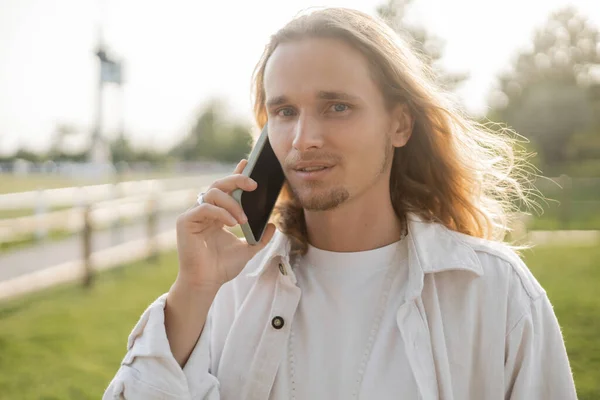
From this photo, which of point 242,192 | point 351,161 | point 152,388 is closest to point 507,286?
point 351,161

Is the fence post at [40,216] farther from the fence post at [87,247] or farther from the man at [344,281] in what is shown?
the man at [344,281]

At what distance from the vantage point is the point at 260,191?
254 centimetres

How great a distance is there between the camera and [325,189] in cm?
242

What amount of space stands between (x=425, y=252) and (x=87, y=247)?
307 inches

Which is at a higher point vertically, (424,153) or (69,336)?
(424,153)

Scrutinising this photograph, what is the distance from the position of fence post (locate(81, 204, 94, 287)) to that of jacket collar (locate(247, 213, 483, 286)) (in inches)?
279

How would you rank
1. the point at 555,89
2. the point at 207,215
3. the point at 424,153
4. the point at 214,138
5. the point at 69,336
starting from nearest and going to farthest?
the point at 207,215 → the point at 424,153 → the point at 69,336 → the point at 555,89 → the point at 214,138

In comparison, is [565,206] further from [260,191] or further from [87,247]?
[260,191]

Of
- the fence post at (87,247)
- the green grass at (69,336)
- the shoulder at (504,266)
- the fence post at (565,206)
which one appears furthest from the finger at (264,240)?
the fence post at (565,206)

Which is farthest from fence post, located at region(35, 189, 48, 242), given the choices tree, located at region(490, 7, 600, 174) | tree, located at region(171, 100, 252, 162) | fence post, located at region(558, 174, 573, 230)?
tree, located at region(171, 100, 252, 162)

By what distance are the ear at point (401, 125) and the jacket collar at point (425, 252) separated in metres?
0.34

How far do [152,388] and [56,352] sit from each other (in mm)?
4690

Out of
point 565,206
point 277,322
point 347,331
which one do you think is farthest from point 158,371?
point 565,206

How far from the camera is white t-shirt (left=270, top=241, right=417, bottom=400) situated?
222 cm
